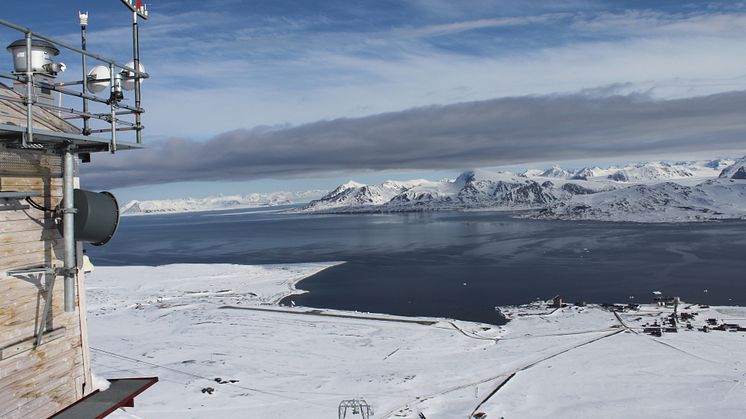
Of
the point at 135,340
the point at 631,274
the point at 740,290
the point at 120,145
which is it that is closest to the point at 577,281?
the point at 631,274

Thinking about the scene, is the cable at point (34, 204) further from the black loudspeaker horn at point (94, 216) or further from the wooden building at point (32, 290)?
the black loudspeaker horn at point (94, 216)

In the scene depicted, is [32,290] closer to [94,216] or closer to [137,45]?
[94,216]

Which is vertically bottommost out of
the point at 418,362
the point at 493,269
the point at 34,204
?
the point at 493,269

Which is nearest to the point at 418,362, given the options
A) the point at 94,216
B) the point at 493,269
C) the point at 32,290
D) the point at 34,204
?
the point at 94,216

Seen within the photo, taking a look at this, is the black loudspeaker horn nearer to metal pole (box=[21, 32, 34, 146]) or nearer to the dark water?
metal pole (box=[21, 32, 34, 146])

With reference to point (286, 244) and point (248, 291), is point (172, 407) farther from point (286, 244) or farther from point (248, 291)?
point (286, 244)
